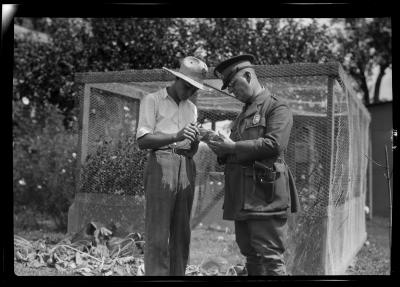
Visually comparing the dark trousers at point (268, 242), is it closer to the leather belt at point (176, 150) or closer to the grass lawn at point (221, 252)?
the leather belt at point (176, 150)

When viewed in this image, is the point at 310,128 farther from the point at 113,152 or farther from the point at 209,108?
the point at 113,152

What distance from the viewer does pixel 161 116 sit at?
3635 mm

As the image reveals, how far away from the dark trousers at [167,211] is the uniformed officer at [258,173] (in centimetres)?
29

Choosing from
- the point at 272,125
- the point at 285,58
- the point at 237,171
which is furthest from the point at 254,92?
the point at 285,58

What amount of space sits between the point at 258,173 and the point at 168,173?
0.57 metres

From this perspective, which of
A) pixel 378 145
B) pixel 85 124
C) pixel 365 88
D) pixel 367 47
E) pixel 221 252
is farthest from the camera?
pixel 367 47

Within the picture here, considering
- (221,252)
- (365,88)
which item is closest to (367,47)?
(365,88)

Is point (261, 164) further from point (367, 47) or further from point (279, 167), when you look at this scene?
point (367, 47)

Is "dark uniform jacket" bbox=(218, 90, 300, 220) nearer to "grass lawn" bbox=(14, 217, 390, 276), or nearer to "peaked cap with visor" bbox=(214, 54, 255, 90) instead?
"peaked cap with visor" bbox=(214, 54, 255, 90)

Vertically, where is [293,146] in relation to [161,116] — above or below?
below

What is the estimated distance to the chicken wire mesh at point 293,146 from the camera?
4516 millimetres

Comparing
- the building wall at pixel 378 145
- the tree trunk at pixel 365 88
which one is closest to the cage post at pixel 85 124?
the building wall at pixel 378 145
